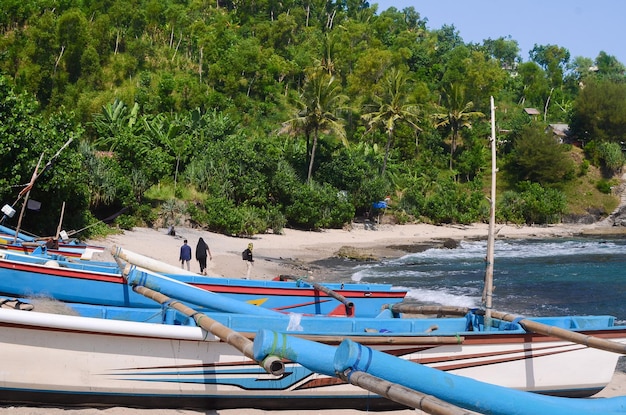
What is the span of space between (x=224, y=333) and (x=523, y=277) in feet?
70.0

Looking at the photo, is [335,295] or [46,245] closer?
[335,295]

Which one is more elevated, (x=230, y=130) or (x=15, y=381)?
(x=230, y=130)

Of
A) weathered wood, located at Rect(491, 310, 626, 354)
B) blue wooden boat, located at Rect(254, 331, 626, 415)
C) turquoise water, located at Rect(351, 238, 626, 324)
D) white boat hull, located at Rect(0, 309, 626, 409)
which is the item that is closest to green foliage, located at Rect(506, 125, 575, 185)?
turquoise water, located at Rect(351, 238, 626, 324)

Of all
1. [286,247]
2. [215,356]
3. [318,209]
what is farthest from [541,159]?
[215,356]

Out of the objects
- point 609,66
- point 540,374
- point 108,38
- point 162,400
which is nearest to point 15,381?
point 162,400

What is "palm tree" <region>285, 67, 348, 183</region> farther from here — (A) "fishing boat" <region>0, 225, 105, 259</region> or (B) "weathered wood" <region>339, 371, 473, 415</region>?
(B) "weathered wood" <region>339, 371, 473, 415</region>

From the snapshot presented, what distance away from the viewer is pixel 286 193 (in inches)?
1425

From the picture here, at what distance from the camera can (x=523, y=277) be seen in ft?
84.3

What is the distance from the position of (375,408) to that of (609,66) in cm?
12149

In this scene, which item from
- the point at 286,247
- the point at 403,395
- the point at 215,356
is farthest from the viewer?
the point at 286,247

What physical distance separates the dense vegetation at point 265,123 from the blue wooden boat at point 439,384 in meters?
17.3

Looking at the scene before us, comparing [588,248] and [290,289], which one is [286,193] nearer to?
[588,248]

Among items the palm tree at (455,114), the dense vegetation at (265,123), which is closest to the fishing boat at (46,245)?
the dense vegetation at (265,123)

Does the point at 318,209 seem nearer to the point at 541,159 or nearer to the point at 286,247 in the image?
the point at 286,247
